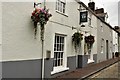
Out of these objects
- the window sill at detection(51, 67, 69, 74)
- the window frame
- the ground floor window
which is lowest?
the window sill at detection(51, 67, 69, 74)

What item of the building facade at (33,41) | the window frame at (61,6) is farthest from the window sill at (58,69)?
the window frame at (61,6)

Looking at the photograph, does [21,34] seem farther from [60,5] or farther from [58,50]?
[60,5]

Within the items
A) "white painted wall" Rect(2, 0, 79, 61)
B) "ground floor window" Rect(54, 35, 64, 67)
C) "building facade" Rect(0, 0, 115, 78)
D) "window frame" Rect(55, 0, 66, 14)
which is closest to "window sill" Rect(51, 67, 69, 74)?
"building facade" Rect(0, 0, 115, 78)

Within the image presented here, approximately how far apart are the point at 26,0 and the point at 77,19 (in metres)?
7.07

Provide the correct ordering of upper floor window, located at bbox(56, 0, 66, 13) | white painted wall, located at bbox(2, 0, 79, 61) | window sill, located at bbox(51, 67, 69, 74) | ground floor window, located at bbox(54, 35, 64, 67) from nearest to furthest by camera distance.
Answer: white painted wall, located at bbox(2, 0, 79, 61), window sill, located at bbox(51, 67, 69, 74), ground floor window, located at bbox(54, 35, 64, 67), upper floor window, located at bbox(56, 0, 66, 13)

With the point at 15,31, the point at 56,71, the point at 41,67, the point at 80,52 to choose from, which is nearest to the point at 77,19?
the point at 80,52

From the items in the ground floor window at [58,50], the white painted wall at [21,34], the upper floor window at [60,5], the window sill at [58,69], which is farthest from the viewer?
the upper floor window at [60,5]

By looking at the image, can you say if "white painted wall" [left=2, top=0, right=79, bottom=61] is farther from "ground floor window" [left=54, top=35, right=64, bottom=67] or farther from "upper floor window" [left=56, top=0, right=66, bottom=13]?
"upper floor window" [left=56, top=0, right=66, bottom=13]

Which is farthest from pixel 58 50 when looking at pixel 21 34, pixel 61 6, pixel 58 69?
pixel 21 34

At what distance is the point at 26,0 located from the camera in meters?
7.43

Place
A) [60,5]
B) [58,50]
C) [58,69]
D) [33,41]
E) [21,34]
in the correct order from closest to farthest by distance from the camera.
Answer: [21,34] < [33,41] < [58,69] < [58,50] < [60,5]

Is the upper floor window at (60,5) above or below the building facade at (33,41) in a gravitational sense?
above

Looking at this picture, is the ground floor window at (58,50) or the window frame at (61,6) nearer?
the ground floor window at (58,50)

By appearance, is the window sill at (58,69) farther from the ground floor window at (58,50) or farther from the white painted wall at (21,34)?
the white painted wall at (21,34)
